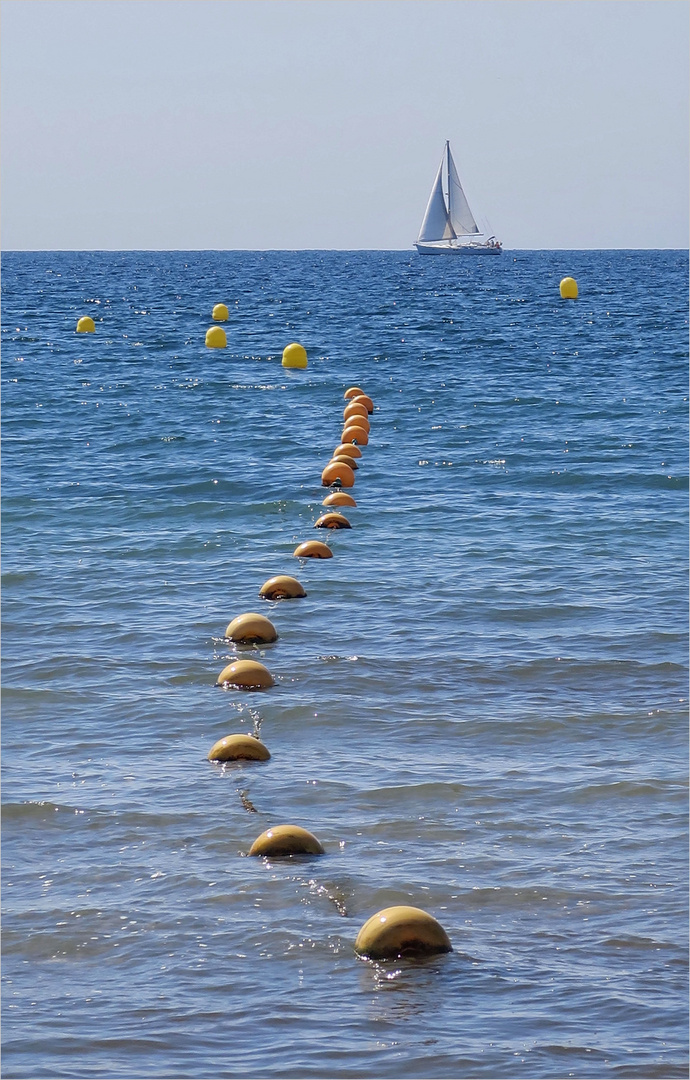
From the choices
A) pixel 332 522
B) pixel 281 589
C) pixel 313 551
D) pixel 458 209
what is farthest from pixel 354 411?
pixel 458 209

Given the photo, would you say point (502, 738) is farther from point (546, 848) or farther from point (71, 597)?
point (71, 597)

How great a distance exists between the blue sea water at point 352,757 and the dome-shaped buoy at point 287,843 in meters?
0.08

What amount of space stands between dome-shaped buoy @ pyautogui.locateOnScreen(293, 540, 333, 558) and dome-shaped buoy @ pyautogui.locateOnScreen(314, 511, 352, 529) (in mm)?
1187

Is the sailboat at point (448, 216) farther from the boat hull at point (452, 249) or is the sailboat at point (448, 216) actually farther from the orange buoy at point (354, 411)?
the orange buoy at point (354, 411)

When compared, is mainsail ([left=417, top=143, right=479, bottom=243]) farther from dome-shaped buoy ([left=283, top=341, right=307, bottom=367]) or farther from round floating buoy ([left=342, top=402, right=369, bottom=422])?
round floating buoy ([left=342, top=402, right=369, bottom=422])

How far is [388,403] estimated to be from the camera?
77.6 ft

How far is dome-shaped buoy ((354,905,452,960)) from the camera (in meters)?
5.45

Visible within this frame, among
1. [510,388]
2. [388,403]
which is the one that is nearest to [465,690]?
[388,403]

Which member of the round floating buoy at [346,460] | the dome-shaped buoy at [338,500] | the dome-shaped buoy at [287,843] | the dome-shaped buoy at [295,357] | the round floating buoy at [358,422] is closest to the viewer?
the dome-shaped buoy at [287,843]

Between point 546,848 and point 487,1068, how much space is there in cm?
188

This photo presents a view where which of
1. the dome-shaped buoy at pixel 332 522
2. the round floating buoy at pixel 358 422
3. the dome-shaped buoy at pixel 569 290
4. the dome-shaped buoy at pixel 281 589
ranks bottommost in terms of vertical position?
the dome-shaped buoy at pixel 281 589

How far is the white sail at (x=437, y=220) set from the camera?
328 ft

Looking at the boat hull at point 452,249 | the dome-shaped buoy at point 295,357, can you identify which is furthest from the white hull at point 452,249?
the dome-shaped buoy at point 295,357

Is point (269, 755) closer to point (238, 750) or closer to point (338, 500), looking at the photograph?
point (238, 750)
